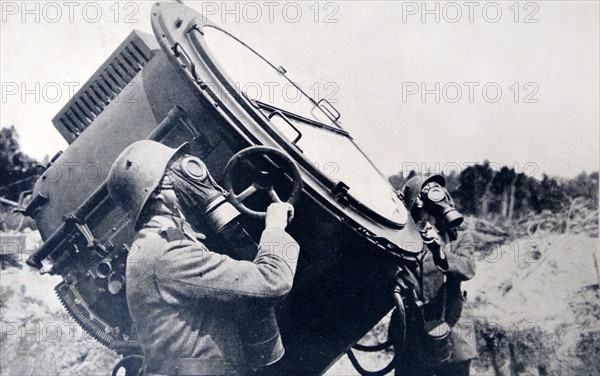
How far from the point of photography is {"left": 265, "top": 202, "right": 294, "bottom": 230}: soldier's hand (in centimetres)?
237

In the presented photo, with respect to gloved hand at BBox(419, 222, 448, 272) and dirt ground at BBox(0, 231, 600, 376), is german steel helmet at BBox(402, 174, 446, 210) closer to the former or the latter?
gloved hand at BBox(419, 222, 448, 272)

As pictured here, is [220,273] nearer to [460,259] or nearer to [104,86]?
[104,86]

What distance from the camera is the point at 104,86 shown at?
3.14m

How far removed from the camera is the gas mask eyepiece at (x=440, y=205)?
3322 mm

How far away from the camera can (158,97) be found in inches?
107

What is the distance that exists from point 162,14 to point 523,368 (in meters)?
4.88

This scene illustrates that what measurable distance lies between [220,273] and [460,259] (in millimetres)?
1908

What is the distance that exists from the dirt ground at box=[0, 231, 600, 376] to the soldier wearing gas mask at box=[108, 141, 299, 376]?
2.70m

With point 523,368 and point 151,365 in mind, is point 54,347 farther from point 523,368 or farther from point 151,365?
point 523,368

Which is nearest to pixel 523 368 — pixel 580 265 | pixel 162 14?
pixel 580 265

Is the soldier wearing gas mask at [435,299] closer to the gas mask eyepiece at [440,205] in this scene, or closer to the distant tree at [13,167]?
the gas mask eyepiece at [440,205]

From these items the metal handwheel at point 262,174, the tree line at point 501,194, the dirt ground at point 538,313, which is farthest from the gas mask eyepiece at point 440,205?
the tree line at point 501,194

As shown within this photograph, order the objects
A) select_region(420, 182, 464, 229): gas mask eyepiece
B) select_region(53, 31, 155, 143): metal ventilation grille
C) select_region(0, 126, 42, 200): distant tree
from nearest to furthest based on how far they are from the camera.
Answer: select_region(53, 31, 155, 143): metal ventilation grille < select_region(420, 182, 464, 229): gas mask eyepiece < select_region(0, 126, 42, 200): distant tree

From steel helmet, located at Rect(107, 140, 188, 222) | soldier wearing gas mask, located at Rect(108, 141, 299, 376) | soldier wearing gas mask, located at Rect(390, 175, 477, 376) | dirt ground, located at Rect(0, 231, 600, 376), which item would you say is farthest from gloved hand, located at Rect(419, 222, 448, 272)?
dirt ground, located at Rect(0, 231, 600, 376)
